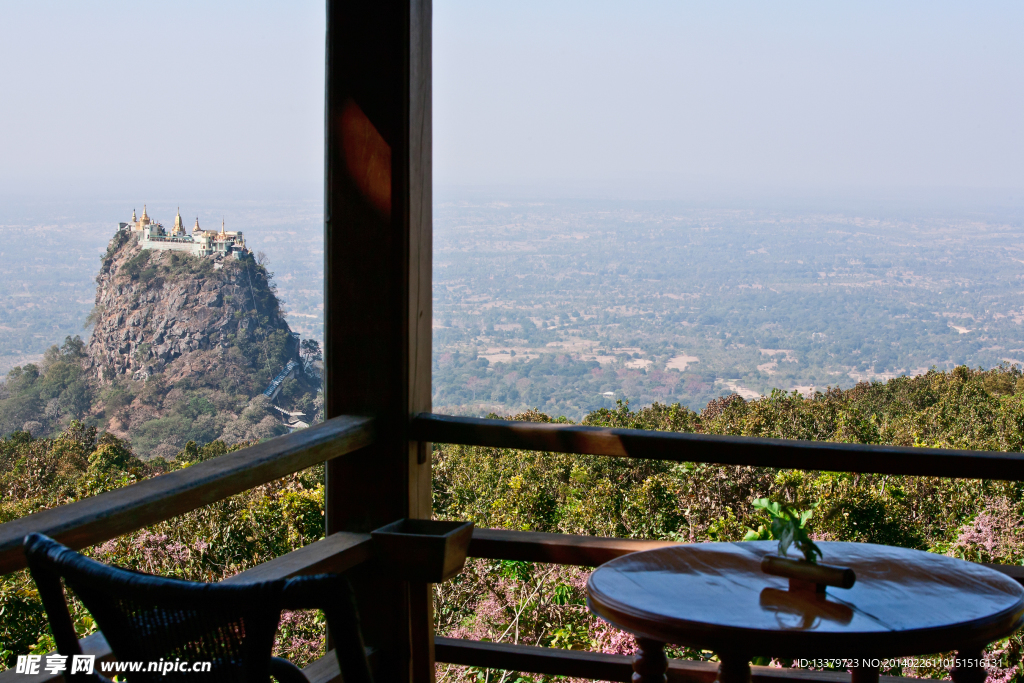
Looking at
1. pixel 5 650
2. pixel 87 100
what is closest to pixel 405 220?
pixel 5 650

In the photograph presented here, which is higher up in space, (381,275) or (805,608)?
(381,275)

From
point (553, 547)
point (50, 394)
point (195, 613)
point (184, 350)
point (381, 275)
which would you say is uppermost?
point (381, 275)

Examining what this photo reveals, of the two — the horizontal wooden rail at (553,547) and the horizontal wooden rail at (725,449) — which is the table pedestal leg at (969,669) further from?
the horizontal wooden rail at (553,547)

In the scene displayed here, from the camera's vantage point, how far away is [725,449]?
6.89 ft

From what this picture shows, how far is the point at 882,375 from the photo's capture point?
8.25m

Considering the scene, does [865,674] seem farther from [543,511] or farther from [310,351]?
[310,351]

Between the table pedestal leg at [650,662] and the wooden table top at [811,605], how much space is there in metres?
0.15

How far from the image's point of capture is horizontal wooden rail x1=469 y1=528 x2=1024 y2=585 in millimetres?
2195

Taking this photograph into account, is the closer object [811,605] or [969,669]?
[811,605]

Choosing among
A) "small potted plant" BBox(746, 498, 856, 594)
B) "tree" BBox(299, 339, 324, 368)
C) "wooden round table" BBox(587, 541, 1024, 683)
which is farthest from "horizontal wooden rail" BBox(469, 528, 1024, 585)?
"tree" BBox(299, 339, 324, 368)

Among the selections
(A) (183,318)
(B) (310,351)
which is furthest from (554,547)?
(A) (183,318)

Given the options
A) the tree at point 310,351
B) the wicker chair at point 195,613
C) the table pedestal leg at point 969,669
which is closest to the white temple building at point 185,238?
the tree at point 310,351

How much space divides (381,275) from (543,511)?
3.44m

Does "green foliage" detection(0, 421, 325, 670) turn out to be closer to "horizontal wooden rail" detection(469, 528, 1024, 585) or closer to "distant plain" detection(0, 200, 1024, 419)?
"horizontal wooden rail" detection(469, 528, 1024, 585)
